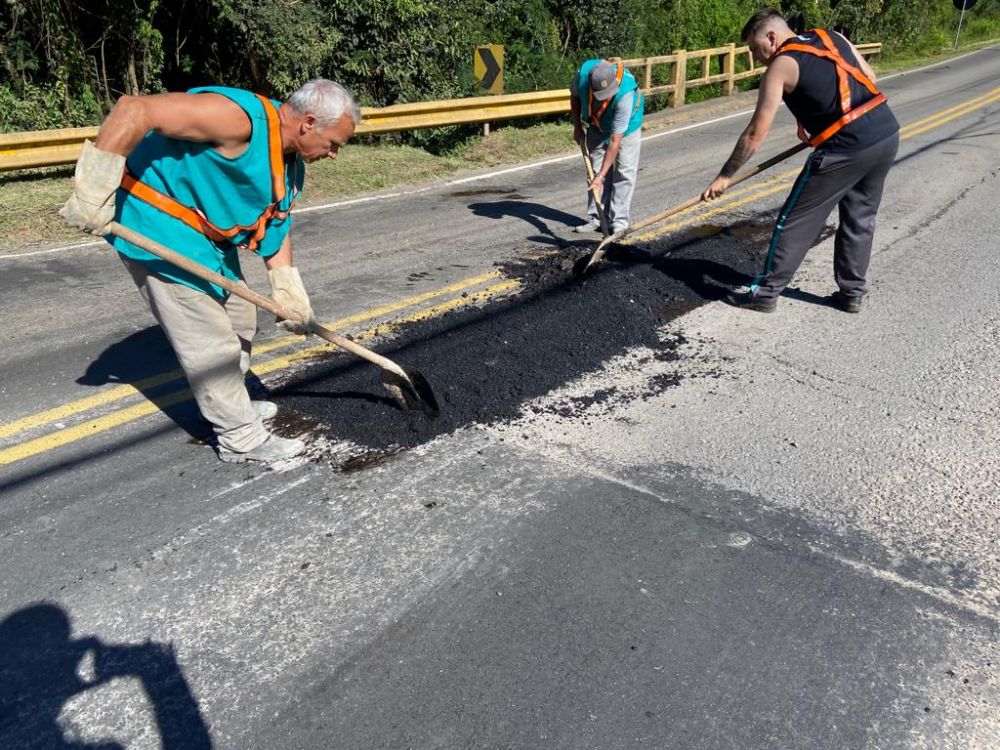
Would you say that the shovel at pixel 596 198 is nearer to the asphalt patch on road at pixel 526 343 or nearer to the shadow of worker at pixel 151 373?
the asphalt patch on road at pixel 526 343

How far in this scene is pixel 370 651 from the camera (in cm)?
250

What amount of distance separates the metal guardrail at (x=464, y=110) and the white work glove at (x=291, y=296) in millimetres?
6123

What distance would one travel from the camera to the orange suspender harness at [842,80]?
477cm

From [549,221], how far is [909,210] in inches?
144

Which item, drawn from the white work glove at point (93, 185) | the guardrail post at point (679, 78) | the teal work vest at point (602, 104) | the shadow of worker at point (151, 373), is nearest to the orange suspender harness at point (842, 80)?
the teal work vest at point (602, 104)

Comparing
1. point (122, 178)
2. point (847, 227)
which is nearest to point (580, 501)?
point (122, 178)

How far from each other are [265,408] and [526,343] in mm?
1572

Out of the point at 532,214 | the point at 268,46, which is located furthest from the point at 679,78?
the point at 532,214

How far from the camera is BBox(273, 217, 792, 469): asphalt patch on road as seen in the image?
3.95 m

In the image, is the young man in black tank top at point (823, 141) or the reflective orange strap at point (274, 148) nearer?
the reflective orange strap at point (274, 148)

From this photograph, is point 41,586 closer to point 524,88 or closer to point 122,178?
point 122,178

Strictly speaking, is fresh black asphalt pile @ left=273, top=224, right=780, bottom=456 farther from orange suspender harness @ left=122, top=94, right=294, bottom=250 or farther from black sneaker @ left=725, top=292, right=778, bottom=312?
orange suspender harness @ left=122, top=94, right=294, bottom=250

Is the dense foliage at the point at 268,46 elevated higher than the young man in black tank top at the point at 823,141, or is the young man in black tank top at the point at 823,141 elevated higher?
→ the dense foliage at the point at 268,46

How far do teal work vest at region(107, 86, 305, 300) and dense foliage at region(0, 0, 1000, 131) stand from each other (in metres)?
9.52
